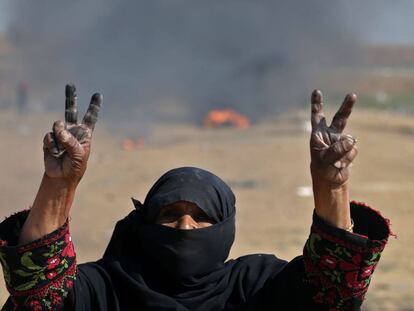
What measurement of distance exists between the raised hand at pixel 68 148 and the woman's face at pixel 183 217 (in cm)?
31

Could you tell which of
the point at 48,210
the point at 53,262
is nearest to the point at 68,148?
the point at 48,210

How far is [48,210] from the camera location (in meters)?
2.15

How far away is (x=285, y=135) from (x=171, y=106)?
7.78 m

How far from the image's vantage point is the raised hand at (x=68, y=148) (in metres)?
2.13

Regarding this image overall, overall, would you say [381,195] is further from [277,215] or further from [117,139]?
[117,139]

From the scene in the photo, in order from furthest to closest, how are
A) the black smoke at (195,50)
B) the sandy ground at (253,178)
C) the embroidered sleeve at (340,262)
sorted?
the black smoke at (195,50)
the sandy ground at (253,178)
the embroidered sleeve at (340,262)

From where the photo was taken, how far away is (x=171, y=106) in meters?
27.9

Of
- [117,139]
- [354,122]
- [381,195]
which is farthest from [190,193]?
[354,122]

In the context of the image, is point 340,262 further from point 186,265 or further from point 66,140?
point 66,140

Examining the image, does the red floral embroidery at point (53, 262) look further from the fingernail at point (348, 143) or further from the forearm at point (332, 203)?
the fingernail at point (348, 143)

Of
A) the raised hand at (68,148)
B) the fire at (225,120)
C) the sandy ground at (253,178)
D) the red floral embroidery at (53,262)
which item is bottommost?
the red floral embroidery at (53,262)

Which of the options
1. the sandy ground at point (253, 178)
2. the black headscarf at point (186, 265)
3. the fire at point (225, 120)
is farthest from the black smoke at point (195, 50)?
the black headscarf at point (186, 265)

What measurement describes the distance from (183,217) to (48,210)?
0.42 meters

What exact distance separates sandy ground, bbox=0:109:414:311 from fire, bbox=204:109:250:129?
41 cm
